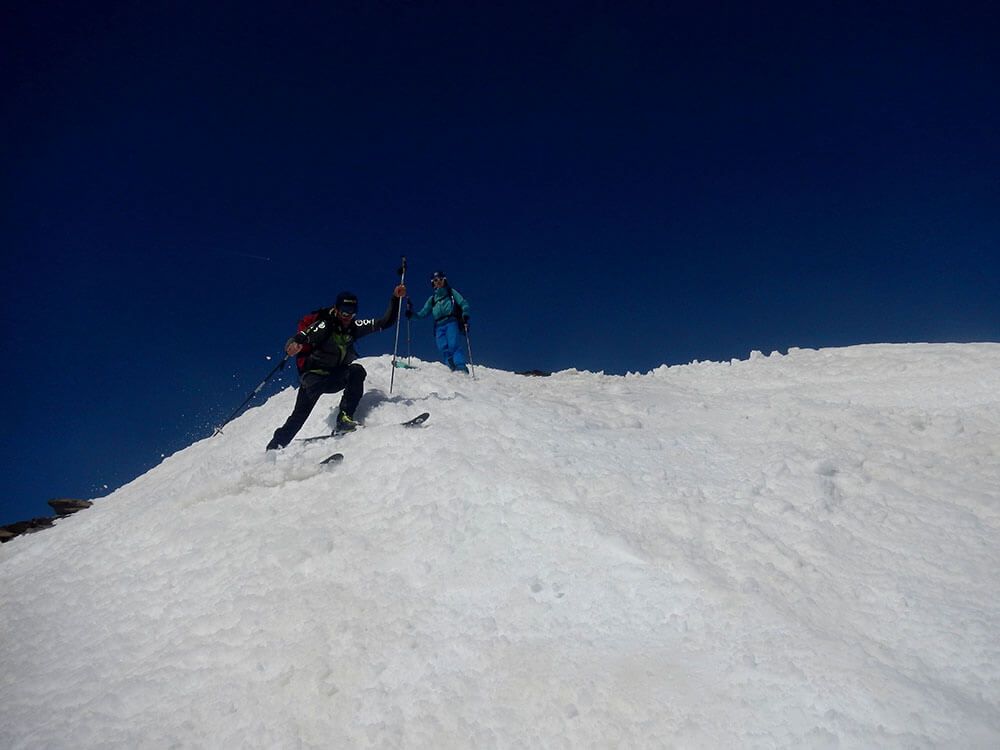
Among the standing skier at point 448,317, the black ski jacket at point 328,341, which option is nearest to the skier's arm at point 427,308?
the standing skier at point 448,317

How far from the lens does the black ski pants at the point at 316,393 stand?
8.95 meters

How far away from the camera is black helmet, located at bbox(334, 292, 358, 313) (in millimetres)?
9586

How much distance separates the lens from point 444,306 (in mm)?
15633

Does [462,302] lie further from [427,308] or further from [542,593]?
[542,593]

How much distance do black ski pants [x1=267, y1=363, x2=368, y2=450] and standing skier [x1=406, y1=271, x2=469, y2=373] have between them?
578 cm

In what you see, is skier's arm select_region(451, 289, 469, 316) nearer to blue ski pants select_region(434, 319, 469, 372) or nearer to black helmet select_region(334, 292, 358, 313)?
blue ski pants select_region(434, 319, 469, 372)

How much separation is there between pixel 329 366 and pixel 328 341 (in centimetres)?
42

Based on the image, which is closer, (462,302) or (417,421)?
(417,421)

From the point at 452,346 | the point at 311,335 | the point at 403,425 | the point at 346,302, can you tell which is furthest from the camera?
the point at 452,346

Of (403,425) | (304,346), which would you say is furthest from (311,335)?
(403,425)

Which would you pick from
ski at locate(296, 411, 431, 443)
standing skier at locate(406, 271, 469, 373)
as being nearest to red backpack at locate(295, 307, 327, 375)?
ski at locate(296, 411, 431, 443)

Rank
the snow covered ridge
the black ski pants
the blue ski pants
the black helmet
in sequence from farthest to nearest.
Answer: the blue ski pants, the black helmet, the black ski pants, the snow covered ridge

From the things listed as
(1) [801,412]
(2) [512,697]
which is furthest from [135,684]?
(1) [801,412]

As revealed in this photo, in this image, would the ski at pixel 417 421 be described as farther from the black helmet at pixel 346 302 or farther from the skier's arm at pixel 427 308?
the skier's arm at pixel 427 308
